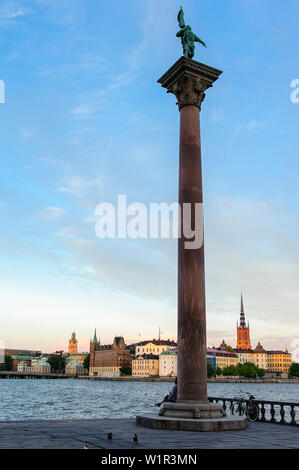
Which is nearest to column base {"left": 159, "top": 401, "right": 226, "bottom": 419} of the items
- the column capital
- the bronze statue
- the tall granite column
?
the tall granite column

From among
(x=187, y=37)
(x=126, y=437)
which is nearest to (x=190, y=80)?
(x=187, y=37)

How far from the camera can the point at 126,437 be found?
14977 millimetres

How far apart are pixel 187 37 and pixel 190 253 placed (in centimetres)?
962

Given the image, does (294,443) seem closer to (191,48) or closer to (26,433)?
(26,433)

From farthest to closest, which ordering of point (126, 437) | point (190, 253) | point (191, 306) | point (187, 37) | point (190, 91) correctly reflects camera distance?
point (187, 37) → point (190, 91) → point (190, 253) → point (191, 306) → point (126, 437)

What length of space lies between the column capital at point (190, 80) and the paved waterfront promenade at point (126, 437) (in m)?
12.7

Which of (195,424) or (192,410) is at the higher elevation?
(192,410)

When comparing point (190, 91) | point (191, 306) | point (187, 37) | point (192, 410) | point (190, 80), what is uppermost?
point (187, 37)

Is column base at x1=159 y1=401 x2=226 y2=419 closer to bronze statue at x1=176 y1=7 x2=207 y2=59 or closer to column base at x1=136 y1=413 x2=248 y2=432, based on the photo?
column base at x1=136 y1=413 x2=248 y2=432

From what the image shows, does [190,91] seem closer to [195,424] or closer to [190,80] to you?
[190,80]

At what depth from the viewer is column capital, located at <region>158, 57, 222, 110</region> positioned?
21172mm

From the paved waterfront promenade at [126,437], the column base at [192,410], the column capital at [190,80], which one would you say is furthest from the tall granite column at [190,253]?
the paved waterfront promenade at [126,437]

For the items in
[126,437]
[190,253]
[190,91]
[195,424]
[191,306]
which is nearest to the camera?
[126,437]

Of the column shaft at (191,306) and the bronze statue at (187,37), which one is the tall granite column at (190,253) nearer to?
the column shaft at (191,306)
